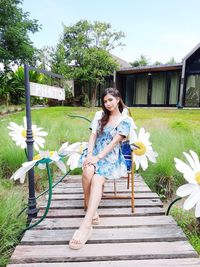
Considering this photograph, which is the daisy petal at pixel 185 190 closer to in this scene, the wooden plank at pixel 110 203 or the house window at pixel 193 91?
the wooden plank at pixel 110 203

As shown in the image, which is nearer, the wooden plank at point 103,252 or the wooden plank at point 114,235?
the wooden plank at point 103,252

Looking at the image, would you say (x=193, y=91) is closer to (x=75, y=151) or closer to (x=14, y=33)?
(x=14, y=33)

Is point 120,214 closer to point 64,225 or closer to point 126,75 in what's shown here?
point 64,225

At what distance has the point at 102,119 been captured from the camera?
228cm

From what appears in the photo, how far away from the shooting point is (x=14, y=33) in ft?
40.3

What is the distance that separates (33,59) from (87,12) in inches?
153

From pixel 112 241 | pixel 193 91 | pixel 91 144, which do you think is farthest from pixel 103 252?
pixel 193 91

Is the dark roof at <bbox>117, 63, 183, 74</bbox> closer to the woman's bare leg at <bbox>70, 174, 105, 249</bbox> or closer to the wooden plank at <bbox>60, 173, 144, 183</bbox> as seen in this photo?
the wooden plank at <bbox>60, 173, 144, 183</bbox>

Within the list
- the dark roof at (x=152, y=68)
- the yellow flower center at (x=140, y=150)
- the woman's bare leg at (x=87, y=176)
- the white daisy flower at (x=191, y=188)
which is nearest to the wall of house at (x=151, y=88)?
the dark roof at (x=152, y=68)

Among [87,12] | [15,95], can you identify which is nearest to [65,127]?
[15,95]

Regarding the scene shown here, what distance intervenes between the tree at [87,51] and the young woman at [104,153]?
447 inches

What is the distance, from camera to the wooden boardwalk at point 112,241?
1479 millimetres

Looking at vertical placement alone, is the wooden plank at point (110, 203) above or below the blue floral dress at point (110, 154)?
below

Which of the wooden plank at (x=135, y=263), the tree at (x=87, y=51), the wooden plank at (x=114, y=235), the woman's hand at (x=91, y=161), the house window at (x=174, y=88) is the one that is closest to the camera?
the wooden plank at (x=135, y=263)
